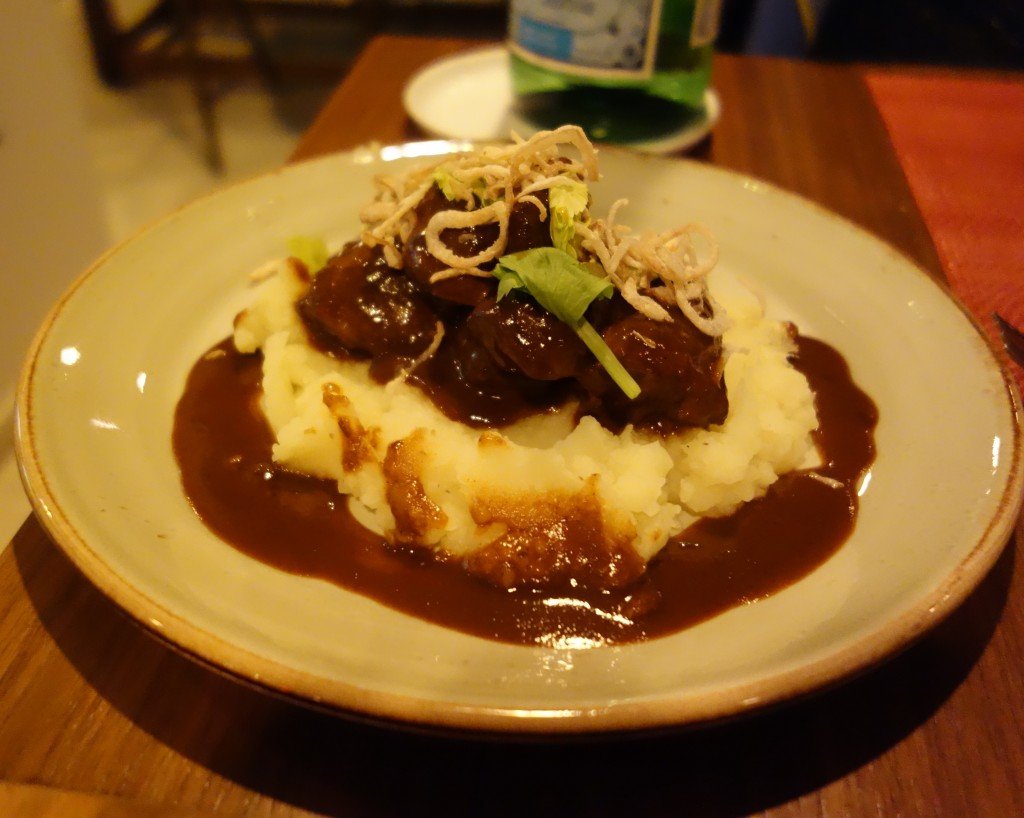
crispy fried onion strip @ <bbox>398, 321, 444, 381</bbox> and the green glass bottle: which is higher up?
the green glass bottle

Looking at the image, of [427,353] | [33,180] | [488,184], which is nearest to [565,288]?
[488,184]

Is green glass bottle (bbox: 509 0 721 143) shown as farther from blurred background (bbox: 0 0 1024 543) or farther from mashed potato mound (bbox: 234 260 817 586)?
blurred background (bbox: 0 0 1024 543)

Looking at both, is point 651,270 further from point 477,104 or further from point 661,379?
point 477,104

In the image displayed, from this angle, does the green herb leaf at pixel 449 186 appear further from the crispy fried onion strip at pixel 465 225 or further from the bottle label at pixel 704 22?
the bottle label at pixel 704 22

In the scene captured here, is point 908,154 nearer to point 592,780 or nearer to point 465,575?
point 465,575

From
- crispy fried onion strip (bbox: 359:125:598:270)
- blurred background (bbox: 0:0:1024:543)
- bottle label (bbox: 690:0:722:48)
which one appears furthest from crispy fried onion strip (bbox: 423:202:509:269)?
bottle label (bbox: 690:0:722:48)

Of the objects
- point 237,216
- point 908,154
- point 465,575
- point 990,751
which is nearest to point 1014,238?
point 908,154
